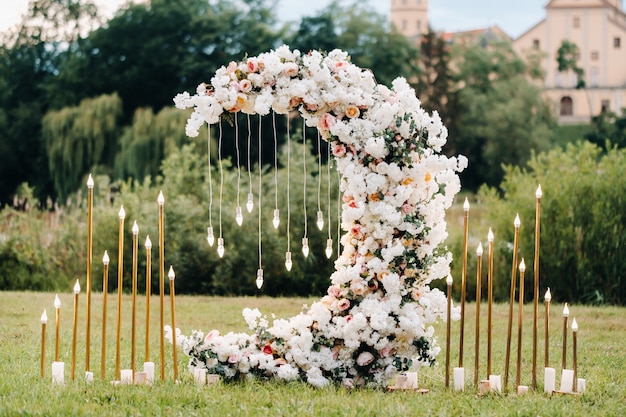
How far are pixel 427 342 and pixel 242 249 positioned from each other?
25.7 feet

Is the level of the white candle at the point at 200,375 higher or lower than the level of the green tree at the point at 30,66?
lower

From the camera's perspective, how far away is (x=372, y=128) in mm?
6602

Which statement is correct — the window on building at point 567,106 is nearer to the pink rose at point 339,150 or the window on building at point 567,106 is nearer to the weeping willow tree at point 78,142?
the weeping willow tree at point 78,142

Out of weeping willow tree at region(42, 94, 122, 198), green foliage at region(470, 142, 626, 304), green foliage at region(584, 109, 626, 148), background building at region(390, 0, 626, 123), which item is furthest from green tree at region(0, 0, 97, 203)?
background building at region(390, 0, 626, 123)

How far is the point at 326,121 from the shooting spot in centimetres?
670

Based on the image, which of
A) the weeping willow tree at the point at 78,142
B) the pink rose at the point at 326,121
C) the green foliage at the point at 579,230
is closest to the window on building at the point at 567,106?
the weeping willow tree at the point at 78,142

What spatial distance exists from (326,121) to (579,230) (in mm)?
7703

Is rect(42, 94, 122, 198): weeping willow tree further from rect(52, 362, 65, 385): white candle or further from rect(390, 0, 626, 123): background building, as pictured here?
rect(390, 0, 626, 123): background building

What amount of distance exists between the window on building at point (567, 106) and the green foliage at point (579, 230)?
6086 cm

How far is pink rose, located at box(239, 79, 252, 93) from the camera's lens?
21.3 ft

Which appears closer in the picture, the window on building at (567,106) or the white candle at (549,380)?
the white candle at (549,380)

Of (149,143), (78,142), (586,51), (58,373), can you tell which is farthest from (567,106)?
(58,373)

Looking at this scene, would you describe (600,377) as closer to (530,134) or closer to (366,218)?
(366,218)

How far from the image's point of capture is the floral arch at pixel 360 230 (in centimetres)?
644
